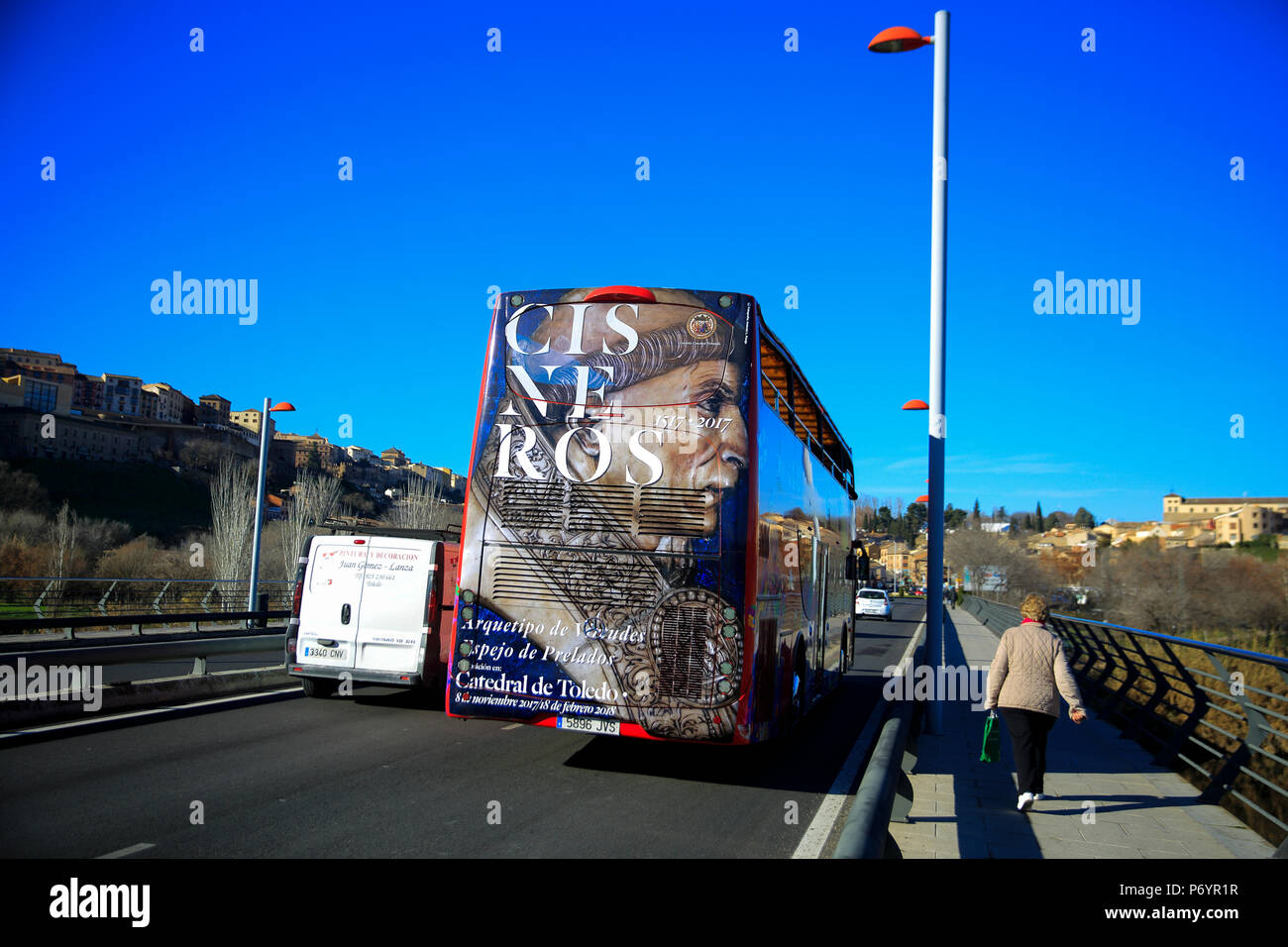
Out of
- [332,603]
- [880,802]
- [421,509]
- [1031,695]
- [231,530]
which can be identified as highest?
[421,509]

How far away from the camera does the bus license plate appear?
7.46 meters

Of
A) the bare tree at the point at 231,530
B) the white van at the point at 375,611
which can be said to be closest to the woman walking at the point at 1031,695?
the white van at the point at 375,611

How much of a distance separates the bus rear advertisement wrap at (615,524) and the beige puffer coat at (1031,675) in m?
2.12

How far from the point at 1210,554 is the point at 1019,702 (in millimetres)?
58886

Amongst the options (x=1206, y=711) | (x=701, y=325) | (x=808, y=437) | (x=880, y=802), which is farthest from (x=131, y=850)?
(x=1206, y=711)

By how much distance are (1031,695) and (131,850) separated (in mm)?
6501

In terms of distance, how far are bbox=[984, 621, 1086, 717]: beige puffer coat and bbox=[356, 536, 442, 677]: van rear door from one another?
21.6ft

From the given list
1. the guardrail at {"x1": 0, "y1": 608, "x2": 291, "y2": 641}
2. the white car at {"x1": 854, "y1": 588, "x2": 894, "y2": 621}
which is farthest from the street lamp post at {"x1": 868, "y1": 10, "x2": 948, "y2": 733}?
the white car at {"x1": 854, "y1": 588, "x2": 894, "y2": 621}

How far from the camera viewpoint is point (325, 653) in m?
11.4

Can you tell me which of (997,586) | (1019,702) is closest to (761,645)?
(1019,702)

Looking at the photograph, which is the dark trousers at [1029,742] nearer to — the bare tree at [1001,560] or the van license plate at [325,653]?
the van license plate at [325,653]

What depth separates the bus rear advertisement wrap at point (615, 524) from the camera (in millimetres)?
7402

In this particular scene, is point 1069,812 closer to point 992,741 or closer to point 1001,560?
point 992,741
